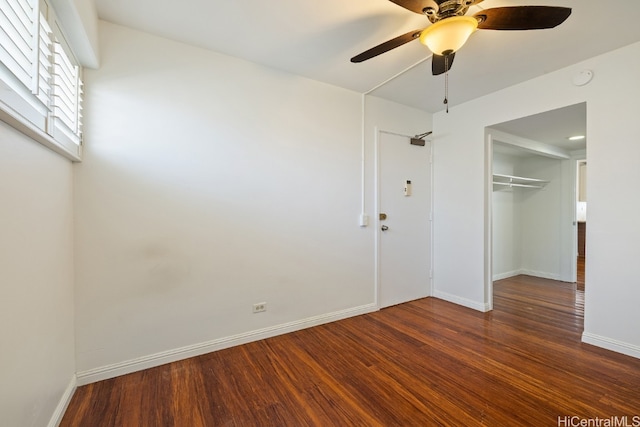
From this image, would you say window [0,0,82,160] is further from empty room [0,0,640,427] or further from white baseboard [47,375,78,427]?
white baseboard [47,375,78,427]

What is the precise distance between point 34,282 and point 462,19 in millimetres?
2602

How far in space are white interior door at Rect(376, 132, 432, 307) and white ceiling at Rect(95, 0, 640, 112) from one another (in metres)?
0.95

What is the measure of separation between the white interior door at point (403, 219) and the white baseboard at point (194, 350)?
0.78 meters

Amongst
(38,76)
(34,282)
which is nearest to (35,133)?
(38,76)

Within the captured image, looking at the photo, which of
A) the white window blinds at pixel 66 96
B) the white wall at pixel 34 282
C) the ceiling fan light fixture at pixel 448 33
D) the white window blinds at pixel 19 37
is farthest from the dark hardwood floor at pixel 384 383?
the ceiling fan light fixture at pixel 448 33

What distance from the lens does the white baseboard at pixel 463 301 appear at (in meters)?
3.18

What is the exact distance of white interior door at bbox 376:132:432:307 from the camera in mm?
3295

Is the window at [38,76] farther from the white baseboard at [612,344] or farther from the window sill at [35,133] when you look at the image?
the white baseboard at [612,344]

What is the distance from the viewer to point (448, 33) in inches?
60.1

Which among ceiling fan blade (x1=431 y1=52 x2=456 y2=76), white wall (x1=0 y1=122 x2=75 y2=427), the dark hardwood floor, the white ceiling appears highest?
the white ceiling

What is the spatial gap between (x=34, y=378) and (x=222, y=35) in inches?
94.3

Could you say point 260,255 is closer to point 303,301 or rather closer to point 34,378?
point 303,301

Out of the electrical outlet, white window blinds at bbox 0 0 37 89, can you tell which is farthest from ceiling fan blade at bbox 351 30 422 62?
the electrical outlet

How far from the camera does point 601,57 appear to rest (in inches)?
91.0
